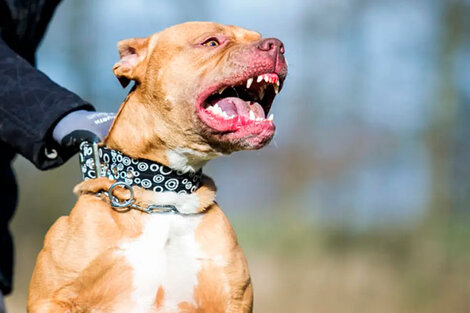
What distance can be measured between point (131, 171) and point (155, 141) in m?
0.15

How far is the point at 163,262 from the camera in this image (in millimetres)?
2703

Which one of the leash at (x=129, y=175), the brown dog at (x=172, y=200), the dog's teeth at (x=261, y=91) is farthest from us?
the dog's teeth at (x=261, y=91)

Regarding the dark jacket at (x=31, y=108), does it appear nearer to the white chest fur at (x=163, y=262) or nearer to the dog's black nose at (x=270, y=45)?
the white chest fur at (x=163, y=262)

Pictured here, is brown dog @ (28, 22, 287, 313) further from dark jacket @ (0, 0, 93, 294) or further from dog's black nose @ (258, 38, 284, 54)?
Result: dark jacket @ (0, 0, 93, 294)

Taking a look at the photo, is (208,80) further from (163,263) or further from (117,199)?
(163,263)

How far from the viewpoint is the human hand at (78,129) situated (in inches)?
111

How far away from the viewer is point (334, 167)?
1073cm

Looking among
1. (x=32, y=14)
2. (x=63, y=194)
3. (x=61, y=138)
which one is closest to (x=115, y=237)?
(x=61, y=138)

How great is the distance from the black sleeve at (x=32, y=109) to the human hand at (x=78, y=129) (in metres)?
0.03

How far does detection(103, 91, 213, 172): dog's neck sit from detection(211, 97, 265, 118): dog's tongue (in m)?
0.19

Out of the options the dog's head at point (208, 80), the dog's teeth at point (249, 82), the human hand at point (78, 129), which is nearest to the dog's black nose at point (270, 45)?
the dog's head at point (208, 80)

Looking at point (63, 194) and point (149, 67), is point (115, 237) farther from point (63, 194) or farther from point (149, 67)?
point (63, 194)

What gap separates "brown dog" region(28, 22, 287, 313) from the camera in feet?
8.58

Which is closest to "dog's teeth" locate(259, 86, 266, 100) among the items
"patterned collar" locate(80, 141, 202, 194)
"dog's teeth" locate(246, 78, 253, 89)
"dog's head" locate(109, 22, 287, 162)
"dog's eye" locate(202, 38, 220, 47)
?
"dog's head" locate(109, 22, 287, 162)
